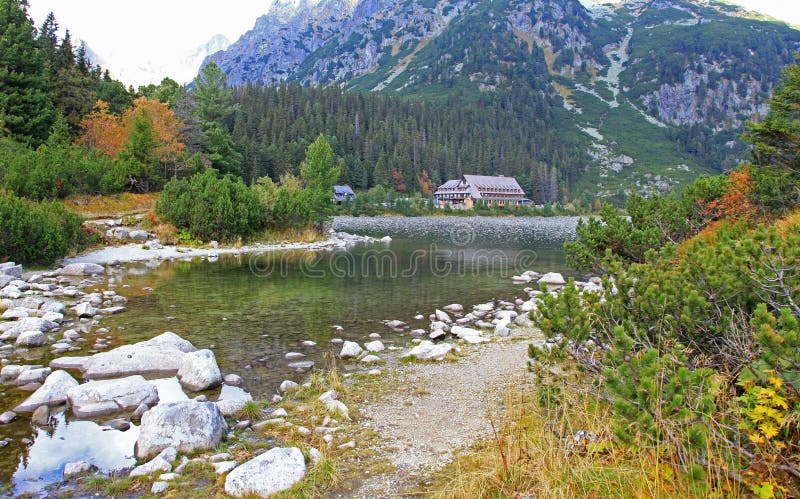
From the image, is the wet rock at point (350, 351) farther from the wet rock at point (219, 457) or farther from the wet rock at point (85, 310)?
the wet rock at point (85, 310)

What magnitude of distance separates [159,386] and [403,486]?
666 cm

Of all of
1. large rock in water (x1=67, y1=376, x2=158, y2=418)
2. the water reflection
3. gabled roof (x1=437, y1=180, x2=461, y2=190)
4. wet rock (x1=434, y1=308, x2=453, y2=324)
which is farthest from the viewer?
gabled roof (x1=437, y1=180, x2=461, y2=190)

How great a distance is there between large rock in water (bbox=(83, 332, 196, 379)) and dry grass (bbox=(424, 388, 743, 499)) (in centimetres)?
773

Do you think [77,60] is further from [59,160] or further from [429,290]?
[429,290]

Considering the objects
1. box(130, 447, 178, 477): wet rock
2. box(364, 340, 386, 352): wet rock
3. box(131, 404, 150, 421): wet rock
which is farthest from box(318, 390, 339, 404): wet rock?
box(364, 340, 386, 352): wet rock

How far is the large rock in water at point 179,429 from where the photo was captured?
6852 mm

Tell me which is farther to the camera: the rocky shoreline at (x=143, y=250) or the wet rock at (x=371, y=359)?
the rocky shoreline at (x=143, y=250)

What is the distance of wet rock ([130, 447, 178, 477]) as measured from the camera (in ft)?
20.3

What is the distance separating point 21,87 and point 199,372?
52.4m

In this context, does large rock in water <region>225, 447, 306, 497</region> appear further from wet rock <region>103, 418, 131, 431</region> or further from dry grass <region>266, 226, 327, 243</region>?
dry grass <region>266, 226, 327, 243</region>

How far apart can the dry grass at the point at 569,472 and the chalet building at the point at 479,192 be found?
137 meters

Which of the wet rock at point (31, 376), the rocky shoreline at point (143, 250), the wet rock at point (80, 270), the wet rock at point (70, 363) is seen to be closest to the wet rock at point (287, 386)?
the wet rock at point (70, 363)

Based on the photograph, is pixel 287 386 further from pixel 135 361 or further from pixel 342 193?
pixel 342 193

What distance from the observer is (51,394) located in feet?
28.2
